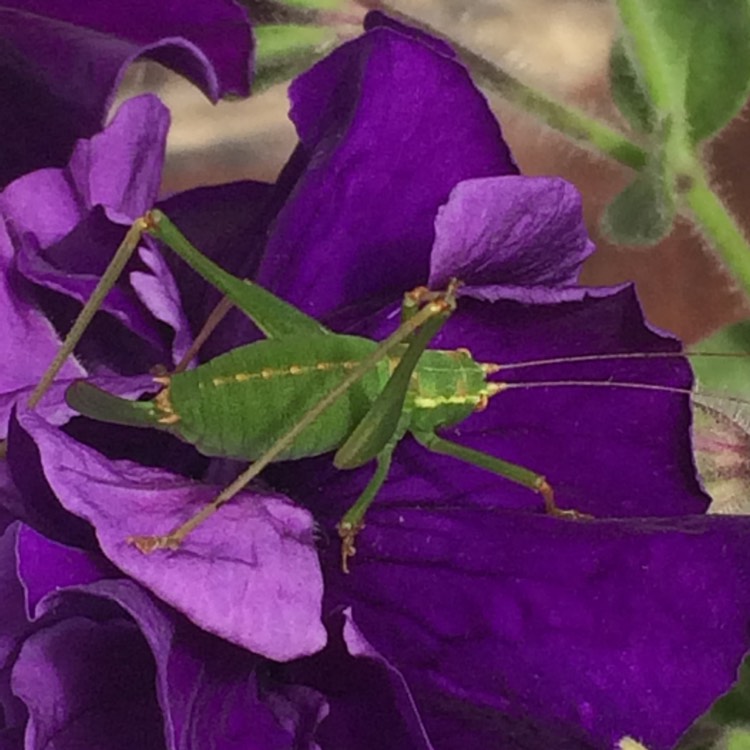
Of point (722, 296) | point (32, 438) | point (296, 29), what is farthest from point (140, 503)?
point (722, 296)

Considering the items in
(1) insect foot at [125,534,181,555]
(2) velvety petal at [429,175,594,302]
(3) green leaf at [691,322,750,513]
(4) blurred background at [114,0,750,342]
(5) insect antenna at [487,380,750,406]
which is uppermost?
(2) velvety petal at [429,175,594,302]

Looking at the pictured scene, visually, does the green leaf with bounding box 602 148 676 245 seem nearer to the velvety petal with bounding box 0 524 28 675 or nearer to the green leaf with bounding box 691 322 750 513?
the green leaf with bounding box 691 322 750 513

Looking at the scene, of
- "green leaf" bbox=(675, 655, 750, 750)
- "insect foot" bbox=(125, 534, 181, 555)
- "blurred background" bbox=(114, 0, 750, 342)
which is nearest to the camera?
"insect foot" bbox=(125, 534, 181, 555)

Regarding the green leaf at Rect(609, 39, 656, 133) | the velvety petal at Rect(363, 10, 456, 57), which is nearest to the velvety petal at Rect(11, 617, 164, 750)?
the velvety petal at Rect(363, 10, 456, 57)

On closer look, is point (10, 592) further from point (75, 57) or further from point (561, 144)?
point (561, 144)

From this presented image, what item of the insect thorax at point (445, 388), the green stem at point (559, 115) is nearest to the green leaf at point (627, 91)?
the green stem at point (559, 115)

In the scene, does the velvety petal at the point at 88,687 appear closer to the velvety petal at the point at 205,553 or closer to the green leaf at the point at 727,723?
the velvety petal at the point at 205,553

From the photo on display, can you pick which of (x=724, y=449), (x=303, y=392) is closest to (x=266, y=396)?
(x=303, y=392)

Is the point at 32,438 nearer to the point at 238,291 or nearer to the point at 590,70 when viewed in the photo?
the point at 238,291
